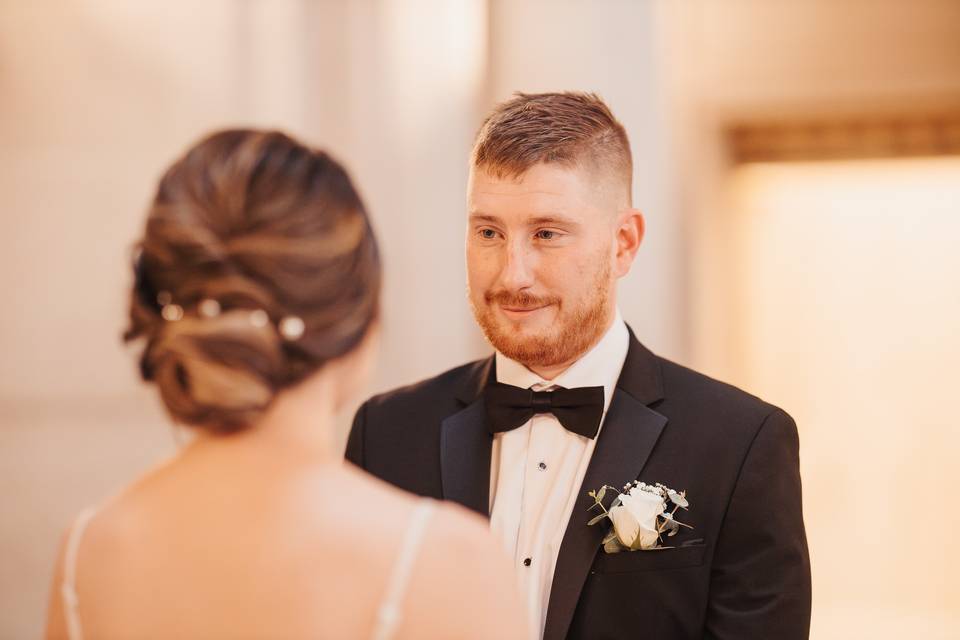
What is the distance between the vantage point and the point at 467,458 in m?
2.33

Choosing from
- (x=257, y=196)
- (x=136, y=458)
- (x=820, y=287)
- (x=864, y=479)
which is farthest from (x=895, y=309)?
(x=257, y=196)

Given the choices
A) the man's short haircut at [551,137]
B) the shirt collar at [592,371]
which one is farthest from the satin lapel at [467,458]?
the man's short haircut at [551,137]

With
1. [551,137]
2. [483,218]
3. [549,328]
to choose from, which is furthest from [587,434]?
[551,137]

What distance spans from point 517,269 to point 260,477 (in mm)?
903

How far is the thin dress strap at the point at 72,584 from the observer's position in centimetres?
145

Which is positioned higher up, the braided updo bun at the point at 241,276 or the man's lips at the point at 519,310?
the braided updo bun at the point at 241,276

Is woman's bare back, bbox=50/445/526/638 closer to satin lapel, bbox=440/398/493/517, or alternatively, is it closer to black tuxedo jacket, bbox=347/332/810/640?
black tuxedo jacket, bbox=347/332/810/640

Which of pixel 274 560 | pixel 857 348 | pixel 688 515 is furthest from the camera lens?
pixel 857 348

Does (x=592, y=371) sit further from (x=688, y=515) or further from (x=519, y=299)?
(x=688, y=515)

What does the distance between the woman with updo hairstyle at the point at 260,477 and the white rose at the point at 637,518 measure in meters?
0.63

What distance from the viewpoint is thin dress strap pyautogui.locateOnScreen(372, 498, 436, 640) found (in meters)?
1.36

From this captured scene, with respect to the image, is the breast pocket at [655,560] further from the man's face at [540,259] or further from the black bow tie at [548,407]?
the man's face at [540,259]

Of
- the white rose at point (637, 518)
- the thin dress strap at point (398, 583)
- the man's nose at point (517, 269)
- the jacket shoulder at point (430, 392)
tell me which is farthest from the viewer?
the jacket shoulder at point (430, 392)

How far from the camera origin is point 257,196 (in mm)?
1397
